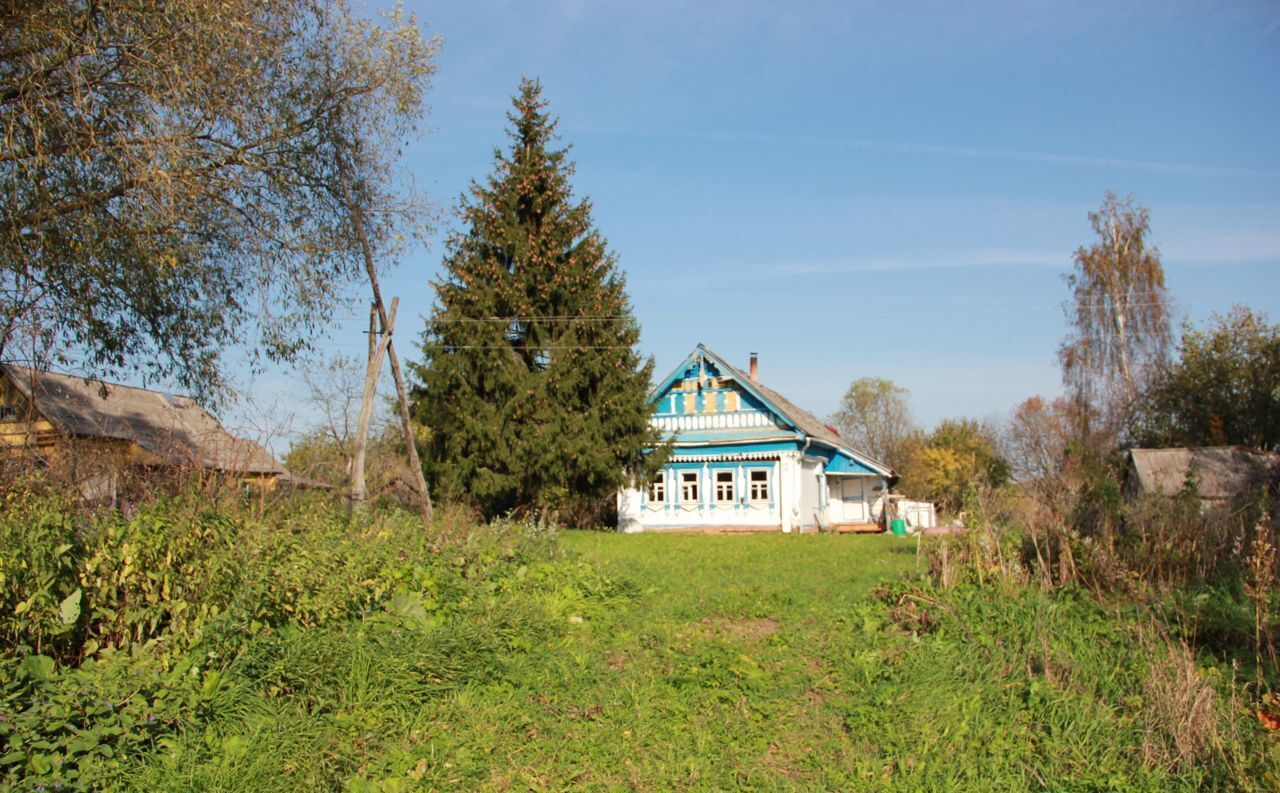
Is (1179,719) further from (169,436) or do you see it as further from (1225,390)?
(1225,390)

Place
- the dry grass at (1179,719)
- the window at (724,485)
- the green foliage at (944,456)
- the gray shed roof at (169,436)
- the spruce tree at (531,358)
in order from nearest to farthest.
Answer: the dry grass at (1179,719) < the gray shed roof at (169,436) < the spruce tree at (531,358) < the window at (724,485) < the green foliage at (944,456)

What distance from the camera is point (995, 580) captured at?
29.2ft

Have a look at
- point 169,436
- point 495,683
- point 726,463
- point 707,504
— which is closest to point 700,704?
point 495,683

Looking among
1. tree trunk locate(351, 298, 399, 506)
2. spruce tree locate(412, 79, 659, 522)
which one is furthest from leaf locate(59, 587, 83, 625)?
spruce tree locate(412, 79, 659, 522)

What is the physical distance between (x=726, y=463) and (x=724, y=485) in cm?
80

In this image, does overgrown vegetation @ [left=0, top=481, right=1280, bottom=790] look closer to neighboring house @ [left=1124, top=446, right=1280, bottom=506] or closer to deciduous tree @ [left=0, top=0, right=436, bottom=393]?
deciduous tree @ [left=0, top=0, right=436, bottom=393]

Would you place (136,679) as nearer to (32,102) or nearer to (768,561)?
(32,102)

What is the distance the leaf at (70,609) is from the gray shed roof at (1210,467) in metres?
27.7

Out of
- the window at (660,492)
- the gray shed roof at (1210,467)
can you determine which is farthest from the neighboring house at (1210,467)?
the window at (660,492)

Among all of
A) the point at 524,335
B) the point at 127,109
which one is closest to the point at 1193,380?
the point at 524,335

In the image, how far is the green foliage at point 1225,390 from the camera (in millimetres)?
33188

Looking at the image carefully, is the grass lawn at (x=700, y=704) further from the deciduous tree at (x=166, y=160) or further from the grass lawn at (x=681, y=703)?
the deciduous tree at (x=166, y=160)

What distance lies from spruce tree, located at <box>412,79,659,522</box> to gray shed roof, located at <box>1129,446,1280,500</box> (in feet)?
50.9

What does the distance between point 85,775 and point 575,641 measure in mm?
4046
